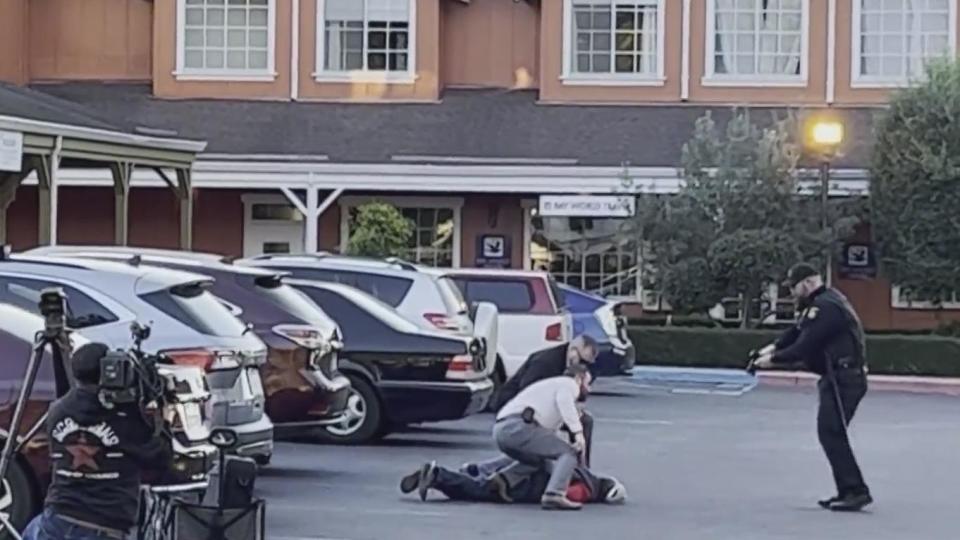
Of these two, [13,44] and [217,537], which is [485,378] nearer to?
[217,537]

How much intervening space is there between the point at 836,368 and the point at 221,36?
23.1m

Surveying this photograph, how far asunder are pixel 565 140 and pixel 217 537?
2606cm

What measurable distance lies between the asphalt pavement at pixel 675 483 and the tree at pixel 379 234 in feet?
28.1

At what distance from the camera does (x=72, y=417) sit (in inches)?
291

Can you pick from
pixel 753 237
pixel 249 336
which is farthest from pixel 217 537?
pixel 753 237

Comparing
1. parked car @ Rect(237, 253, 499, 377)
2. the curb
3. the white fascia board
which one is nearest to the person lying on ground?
parked car @ Rect(237, 253, 499, 377)

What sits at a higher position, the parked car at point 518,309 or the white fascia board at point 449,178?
the white fascia board at point 449,178

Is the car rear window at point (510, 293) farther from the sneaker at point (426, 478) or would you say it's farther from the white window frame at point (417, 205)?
the white window frame at point (417, 205)

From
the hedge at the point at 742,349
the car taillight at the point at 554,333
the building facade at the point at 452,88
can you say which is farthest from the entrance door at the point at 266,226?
the car taillight at the point at 554,333

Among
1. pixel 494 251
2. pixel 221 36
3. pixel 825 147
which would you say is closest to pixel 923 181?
pixel 825 147

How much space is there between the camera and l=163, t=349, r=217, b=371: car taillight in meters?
12.2

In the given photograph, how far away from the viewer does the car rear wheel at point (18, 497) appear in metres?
11.1

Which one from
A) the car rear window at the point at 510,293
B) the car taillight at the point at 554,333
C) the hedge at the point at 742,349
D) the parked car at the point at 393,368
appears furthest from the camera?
the hedge at the point at 742,349

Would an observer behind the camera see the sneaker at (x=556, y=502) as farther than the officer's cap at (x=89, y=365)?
Yes
